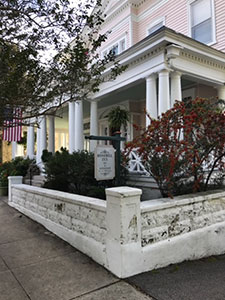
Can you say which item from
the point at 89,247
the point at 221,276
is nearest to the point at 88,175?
the point at 89,247

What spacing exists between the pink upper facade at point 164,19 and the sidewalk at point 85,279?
8.82 metres

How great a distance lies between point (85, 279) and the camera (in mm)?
2932

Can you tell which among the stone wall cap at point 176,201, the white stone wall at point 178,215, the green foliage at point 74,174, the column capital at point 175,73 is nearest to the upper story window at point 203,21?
the column capital at point 175,73

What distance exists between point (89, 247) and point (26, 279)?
98 centimetres

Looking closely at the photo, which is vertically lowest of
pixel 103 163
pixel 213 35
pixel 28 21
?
pixel 103 163

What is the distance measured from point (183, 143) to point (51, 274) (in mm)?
2845

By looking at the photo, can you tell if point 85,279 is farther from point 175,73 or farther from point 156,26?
point 156,26

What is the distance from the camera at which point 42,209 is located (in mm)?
5445

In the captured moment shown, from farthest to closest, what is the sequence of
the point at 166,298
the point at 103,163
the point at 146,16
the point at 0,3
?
the point at 146,16 → the point at 103,163 → the point at 0,3 → the point at 166,298

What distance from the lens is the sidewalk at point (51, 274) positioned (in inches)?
103

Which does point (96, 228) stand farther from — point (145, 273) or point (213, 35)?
point (213, 35)

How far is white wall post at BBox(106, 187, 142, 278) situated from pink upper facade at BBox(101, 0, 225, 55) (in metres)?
8.56

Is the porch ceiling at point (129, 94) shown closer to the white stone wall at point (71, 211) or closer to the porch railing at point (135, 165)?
the porch railing at point (135, 165)

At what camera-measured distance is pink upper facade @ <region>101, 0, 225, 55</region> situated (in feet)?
30.6
